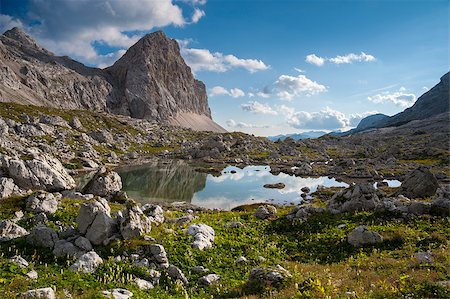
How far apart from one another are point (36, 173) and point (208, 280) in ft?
101

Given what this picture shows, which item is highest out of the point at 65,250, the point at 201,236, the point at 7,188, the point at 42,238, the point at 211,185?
the point at 7,188

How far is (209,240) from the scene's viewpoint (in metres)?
22.2

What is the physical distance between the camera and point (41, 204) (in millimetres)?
24312

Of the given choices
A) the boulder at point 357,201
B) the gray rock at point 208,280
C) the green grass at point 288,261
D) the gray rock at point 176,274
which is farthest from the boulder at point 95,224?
the boulder at point 357,201

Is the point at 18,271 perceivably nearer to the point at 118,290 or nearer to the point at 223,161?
the point at 118,290

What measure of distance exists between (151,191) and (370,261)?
60.2 metres

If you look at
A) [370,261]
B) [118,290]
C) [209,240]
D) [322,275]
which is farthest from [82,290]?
[370,261]

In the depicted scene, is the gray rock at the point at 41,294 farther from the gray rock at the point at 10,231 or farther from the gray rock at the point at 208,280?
the gray rock at the point at 10,231

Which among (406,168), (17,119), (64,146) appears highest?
(17,119)

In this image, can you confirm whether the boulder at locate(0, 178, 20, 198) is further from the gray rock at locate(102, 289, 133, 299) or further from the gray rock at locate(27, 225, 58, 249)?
the gray rock at locate(102, 289, 133, 299)

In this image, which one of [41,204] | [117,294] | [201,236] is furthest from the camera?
[41,204]

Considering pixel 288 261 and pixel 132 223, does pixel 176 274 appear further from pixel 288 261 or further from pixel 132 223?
pixel 288 261

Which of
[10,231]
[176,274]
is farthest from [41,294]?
[10,231]

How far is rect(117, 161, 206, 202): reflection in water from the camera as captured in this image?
6869 centimetres
